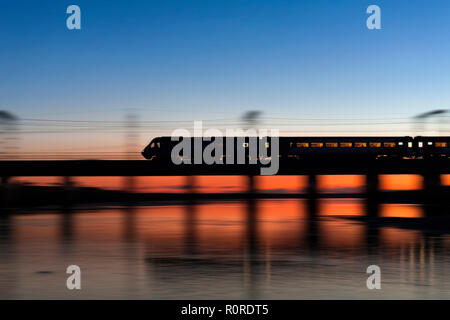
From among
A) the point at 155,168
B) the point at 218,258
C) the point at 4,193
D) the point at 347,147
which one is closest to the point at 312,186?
the point at 155,168

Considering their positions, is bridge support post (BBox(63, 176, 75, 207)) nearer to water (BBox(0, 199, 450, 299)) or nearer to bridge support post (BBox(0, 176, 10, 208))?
bridge support post (BBox(0, 176, 10, 208))

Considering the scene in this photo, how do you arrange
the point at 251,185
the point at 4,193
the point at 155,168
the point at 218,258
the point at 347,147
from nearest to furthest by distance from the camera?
the point at 218,258 < the point at 4,193 < the point at 251,185 < the point at 155,168 < the point at 347,147

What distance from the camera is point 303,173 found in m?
52.4

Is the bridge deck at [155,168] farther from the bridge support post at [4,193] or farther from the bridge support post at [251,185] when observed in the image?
the bridge support post at [4,193]

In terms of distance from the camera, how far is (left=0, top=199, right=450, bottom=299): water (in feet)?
42.4

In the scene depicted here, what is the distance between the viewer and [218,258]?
17359 mm

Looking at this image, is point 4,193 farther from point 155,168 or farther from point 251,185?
point 251,185

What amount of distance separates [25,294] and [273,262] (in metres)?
6.05

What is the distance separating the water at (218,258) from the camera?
1294 centimetres

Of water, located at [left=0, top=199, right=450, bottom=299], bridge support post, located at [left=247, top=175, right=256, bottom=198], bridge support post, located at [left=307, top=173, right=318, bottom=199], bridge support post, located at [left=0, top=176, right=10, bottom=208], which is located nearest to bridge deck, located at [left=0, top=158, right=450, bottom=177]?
bridge support post, located at [left=307, top=173, right=318, bottom=199]

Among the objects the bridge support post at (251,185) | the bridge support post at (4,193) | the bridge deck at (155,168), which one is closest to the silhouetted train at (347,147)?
the bridge deck at (155,168)

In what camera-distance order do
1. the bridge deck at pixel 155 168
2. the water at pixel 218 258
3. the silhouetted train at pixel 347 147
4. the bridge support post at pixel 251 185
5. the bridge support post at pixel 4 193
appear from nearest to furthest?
the water at pixel 218 258, the bridge support post at pixel 4 193, the bridge deck at pixel 155 168, the bridge support post at pixel 251 185, the silhouetted train at pixel 347 147
